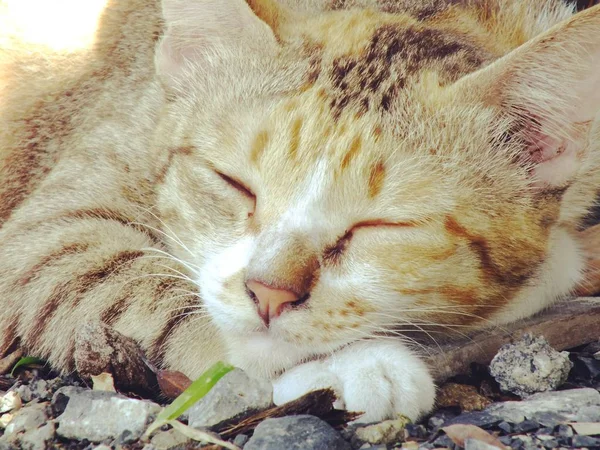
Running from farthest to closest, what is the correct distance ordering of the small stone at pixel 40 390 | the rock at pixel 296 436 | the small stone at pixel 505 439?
the small stone at pixel 40 390 < the small stone at pixel 505 439 < the rock at pixel 296 436

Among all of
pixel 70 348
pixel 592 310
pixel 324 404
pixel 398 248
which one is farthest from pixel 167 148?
pixel 592 310

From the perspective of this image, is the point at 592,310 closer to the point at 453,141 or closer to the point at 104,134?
the point at 453,141

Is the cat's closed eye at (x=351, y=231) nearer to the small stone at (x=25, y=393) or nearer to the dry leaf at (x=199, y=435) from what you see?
the dry leaf at (x=199, y=435)

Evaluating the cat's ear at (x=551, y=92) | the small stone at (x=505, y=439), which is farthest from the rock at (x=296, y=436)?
the cat's ear at (x=551, y=92)

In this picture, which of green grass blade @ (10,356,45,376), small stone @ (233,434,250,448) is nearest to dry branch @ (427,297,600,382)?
small stone @ (233,434,250,448)

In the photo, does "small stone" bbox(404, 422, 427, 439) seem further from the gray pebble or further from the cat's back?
the cat's back

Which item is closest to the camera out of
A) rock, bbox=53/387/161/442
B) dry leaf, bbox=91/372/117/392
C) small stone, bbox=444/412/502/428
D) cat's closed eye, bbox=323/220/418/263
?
small stone, bbox=444/412/502/428
